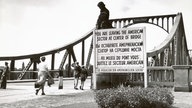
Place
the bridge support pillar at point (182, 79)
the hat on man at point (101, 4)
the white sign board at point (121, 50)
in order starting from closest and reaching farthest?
the white sign board at point (121, 50) → the hat on man at point (101, 4) → the bridge support pillar at point (182, 79)

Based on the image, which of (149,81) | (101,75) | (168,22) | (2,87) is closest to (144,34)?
(101,75)

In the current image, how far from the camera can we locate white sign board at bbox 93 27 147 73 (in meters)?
5.49

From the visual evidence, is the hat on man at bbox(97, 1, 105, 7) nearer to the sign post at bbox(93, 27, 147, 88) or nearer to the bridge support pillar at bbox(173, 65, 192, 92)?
the sign post at bbox(93, 27, 147, 88)

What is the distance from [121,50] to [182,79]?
636cm

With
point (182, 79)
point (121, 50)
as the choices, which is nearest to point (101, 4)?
point (121, 50)

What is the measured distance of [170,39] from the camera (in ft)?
60.4

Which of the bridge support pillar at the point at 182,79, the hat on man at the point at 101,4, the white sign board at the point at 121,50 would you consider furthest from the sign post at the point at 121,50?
the bridge support pillar at the point at 182,79

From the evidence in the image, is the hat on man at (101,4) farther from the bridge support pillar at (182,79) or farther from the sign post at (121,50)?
the bridge support pillar at (182,79)

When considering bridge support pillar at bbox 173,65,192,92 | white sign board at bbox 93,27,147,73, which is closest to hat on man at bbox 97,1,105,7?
white sign board at bbox 93,27,147,73

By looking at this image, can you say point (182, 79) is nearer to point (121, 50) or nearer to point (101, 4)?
point (101, 4)

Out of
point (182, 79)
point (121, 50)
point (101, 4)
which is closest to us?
point (121, 50)

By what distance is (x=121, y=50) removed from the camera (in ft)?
18.6

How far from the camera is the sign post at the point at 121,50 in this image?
5488mm

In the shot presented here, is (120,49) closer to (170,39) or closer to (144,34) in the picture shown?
(144,34)
